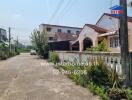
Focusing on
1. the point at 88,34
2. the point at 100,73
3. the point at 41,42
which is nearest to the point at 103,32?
the point at 88,34

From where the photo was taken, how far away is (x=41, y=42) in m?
33.6

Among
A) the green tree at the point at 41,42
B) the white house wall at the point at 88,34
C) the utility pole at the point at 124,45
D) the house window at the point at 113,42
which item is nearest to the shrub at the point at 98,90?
the utility pole at the point at 124,45

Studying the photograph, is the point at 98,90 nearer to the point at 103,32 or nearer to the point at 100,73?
the point at 100,73

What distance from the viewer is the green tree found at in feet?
109

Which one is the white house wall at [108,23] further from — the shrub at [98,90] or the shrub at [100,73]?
the shrub at [98,90]

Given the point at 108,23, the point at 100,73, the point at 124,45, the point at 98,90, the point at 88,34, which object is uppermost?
the point at 108,23

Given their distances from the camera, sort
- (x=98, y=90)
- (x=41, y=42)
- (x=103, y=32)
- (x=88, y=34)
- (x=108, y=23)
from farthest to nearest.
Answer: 1. (x=41, y=42)
2. (x=88, y=34)
3. (x=108, y=23)
4. (x=103, y=32)
5. (x=98, y=90)

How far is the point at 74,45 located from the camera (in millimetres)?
33406

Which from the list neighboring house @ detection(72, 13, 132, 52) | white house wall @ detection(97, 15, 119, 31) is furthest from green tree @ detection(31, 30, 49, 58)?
white house wall @ detection(97, 15, 119, 31)

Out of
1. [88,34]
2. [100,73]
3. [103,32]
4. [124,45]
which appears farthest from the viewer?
[88,34]

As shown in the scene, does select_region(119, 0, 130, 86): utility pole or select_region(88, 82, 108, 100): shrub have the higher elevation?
select_region(119, 0, 130, 86): utility pole

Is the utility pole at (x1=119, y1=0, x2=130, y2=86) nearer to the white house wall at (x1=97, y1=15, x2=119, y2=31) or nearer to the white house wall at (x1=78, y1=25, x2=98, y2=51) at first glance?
the white house wall at (x1=97, y1=15, x2=119, y2=31)

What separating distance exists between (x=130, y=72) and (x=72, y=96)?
2.24 m

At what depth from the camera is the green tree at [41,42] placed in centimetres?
3312
